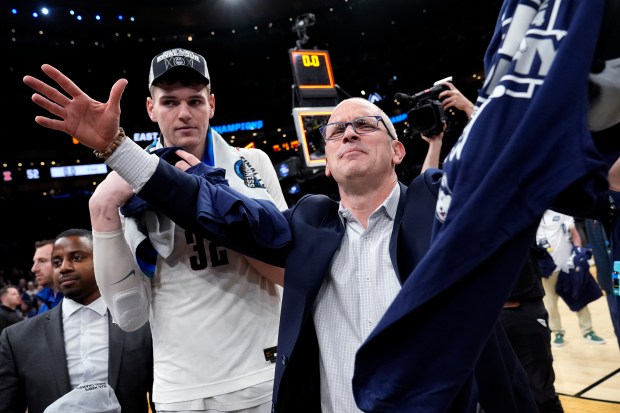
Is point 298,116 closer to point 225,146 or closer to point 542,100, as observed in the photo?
point 225,146

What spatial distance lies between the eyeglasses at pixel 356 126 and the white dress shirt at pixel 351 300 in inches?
10.2

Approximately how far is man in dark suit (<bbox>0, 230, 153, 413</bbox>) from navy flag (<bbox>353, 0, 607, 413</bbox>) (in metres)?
2.00

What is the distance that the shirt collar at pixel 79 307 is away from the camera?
272 cm

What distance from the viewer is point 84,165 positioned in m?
19.7

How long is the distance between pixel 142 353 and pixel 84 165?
62.4 ft

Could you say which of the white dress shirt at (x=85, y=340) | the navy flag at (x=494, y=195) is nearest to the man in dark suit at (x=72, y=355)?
the white dress shirt at (x=85, y=340)

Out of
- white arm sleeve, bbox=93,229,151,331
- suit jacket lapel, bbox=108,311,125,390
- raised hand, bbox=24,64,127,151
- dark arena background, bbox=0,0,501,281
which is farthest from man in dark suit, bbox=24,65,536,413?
dark arena background, bbox=0,0,501,281

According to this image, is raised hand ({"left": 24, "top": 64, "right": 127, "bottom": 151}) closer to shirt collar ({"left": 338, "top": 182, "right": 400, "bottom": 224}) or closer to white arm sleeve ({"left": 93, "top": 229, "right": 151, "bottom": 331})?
white arm sleeve ({"left": 93, "top": 229, "right": 151, "bottom": 331})

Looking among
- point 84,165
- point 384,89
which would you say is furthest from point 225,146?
point 84,165

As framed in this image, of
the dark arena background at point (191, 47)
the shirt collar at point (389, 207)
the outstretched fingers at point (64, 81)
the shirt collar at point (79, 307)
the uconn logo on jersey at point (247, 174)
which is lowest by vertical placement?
the shirt collar at point (79, 307)

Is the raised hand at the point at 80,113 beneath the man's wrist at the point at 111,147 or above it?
above

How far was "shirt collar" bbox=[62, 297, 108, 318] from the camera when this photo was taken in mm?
2725

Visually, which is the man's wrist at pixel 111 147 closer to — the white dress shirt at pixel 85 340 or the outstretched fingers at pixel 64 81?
the outstretched fingers at pixel 64 81

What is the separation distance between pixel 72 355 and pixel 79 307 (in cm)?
25
